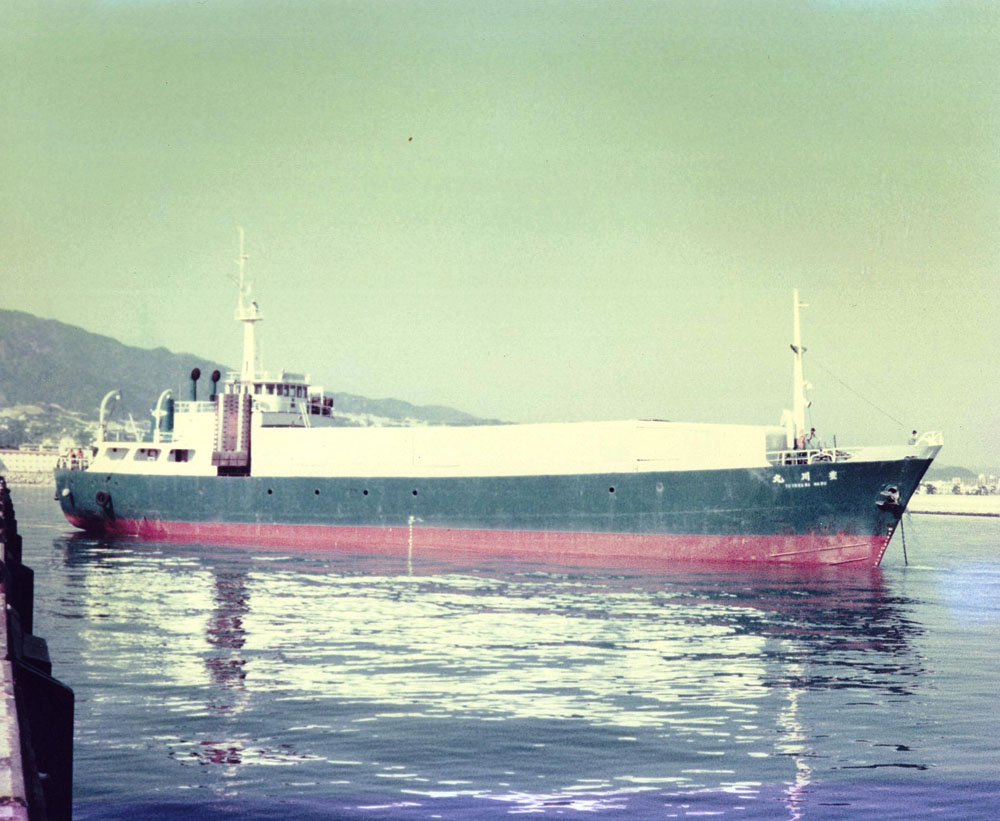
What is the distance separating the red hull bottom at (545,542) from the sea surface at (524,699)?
5.87 m

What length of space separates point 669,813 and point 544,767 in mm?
2087

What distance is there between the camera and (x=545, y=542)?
1677 inches

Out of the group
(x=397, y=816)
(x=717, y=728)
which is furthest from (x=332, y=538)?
(x=397, y=816)

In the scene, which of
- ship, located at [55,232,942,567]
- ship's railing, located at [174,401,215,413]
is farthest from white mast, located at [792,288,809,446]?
ship's railing, located at [174,401,215,413]

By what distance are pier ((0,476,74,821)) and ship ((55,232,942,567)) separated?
100 feet

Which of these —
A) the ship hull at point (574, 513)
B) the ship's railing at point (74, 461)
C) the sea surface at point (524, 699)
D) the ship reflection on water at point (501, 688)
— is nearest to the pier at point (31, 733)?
the sea surface at point (524, 699)

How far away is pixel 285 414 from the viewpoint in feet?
180

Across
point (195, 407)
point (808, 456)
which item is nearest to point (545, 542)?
point (808, 456)

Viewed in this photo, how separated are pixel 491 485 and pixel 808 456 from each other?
38.7 ft

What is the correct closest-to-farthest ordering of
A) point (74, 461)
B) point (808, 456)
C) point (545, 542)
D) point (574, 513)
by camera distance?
point (808, 456) → point (574, 513) → point (545, 542) → point (74, 461)

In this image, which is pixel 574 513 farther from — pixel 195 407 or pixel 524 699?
pixel 524 699

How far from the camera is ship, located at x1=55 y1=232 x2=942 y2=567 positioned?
38.9 metres

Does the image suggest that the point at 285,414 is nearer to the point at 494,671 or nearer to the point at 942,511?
the point at 494,671

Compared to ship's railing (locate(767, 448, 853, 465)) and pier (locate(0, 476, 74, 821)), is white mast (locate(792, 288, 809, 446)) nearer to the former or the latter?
ship's railing (locate(767, 448, 853, 465))
